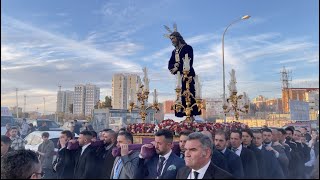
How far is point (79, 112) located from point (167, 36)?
6.14 m

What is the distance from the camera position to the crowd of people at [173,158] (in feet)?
8.03

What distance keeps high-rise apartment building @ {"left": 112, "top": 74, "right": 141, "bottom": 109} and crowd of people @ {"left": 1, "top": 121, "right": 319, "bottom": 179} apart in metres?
1.90

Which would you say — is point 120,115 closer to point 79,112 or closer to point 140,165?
point 79,112

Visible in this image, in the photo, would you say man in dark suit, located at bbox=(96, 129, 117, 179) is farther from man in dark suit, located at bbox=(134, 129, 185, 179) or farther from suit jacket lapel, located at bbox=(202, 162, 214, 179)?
suit jacket lapel, located at bbox=(202, 162, 214, 179)

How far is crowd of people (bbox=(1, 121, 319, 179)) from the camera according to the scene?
2447 millimetres

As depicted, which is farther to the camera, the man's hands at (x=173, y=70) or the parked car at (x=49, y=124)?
the parked car at (x=49, y=124)

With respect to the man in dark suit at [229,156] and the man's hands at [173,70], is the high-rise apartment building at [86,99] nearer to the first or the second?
the man's hands at [173,70]

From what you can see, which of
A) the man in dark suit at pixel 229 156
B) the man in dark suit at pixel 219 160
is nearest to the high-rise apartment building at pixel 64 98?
the man in dark suit at pixel 229 156

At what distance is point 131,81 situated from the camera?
26.2ft

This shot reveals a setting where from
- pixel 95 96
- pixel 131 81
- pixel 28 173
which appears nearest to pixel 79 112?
pixel 95 96

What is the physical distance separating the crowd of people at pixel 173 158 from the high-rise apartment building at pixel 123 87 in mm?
1905

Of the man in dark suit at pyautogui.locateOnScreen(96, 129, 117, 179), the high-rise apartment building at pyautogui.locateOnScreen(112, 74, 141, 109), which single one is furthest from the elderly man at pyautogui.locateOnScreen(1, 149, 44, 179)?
the high-rise apartment building at pyautogui.locateOnScreen(112, 74, 141, 109)

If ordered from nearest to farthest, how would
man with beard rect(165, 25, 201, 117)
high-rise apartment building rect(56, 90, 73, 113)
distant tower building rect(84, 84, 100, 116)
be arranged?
high-rise apartment building rect(56, 90, 73, 113), man with beard rect(165, 25, 201, 117), distant tower building rect(84, 84, 100, 116)

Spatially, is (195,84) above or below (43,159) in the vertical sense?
above
